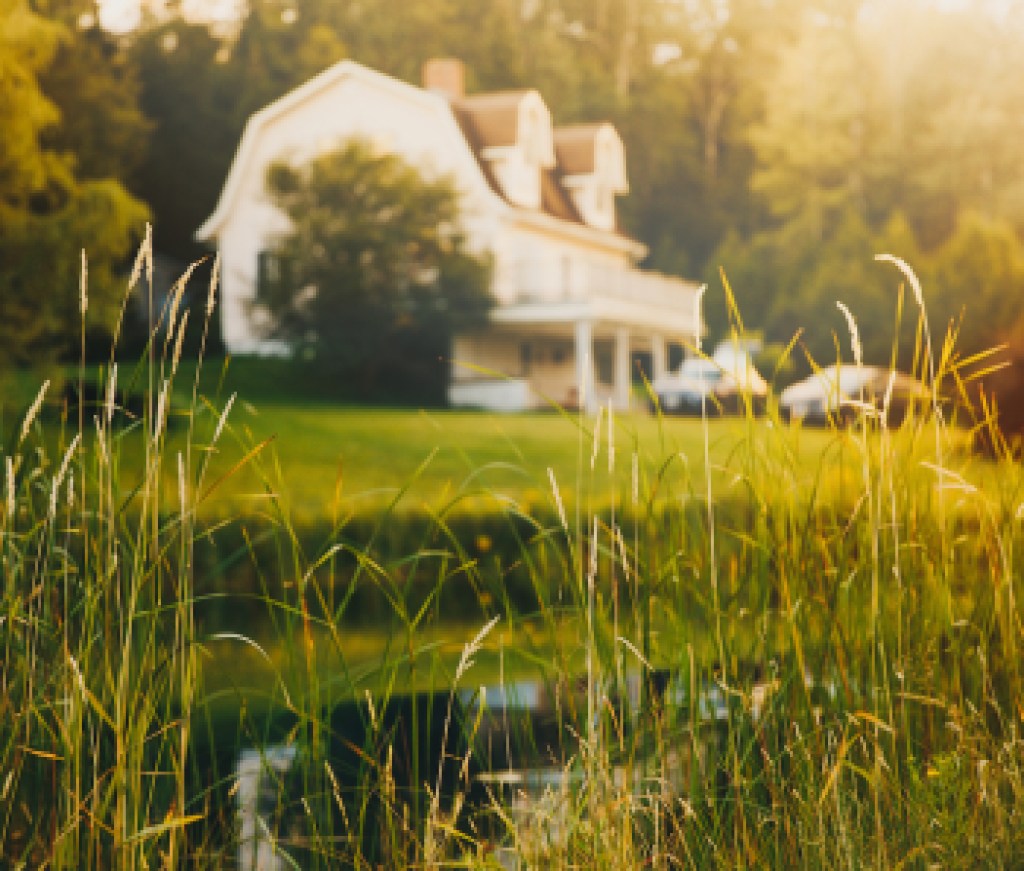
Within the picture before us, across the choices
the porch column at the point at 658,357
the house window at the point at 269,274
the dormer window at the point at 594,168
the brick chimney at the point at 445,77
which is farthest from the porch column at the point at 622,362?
the house window at the point at 269,274

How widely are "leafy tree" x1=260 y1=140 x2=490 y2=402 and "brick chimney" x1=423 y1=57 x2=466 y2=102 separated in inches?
16.8

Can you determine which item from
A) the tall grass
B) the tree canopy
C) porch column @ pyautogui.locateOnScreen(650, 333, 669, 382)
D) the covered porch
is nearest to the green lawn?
the covered porch

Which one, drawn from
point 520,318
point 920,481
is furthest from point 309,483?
point 920,481

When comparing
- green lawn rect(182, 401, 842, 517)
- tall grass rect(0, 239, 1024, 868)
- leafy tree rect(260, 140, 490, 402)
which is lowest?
green lawn rect(182, 401, 842, 517)

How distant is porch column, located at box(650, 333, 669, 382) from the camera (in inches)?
255

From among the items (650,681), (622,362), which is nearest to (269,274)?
(622,362)

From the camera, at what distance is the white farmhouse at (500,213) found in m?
6.55

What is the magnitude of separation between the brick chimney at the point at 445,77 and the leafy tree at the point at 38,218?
64.1 inches

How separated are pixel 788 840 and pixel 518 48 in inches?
236

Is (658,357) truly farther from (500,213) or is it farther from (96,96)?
(96,96)

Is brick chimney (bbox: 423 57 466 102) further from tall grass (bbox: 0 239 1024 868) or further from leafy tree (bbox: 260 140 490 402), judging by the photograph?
tall grass (bbox: 0 239 1024 868)

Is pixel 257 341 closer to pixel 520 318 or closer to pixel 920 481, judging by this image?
pixel 520 318

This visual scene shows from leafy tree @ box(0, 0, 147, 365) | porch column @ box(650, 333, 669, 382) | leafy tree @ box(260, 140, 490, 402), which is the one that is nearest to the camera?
leafy tree @ box(0, 0, 147, 365)

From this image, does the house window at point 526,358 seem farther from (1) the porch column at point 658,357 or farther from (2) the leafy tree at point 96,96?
(2) the leafy tree at point 96,96
